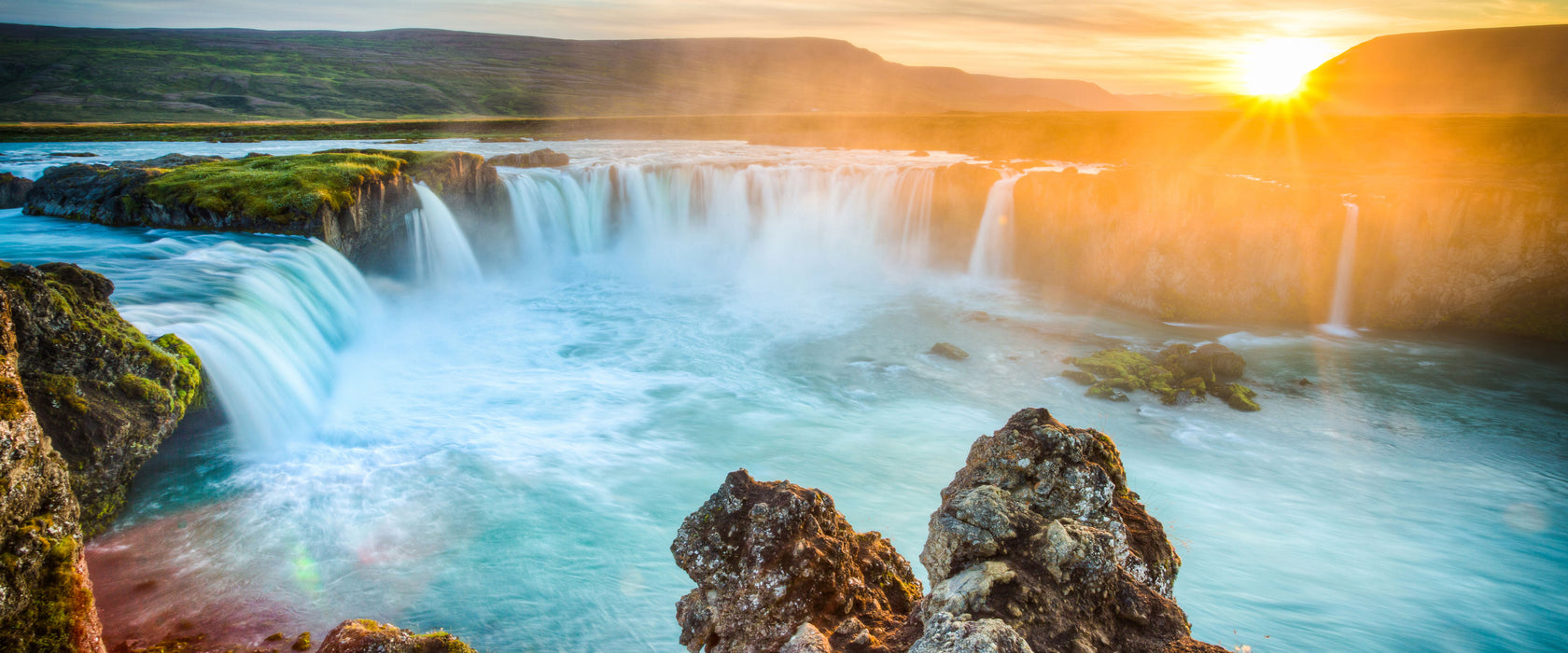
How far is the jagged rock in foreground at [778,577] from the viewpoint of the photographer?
14.8 ft

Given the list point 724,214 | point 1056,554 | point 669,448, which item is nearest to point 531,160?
point 724,214

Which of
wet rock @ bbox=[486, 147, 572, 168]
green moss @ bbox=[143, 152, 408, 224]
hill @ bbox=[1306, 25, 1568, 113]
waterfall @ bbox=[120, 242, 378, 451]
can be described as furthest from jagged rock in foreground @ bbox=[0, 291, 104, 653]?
hill @ bbox=[1306, 25, 1568, 113]

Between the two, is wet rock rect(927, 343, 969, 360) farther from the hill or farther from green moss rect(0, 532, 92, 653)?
the hill

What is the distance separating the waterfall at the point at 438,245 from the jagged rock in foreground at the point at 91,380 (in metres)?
15.0

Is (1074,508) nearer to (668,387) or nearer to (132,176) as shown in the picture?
(668,387)

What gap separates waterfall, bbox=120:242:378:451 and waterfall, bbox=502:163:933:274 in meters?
11.5

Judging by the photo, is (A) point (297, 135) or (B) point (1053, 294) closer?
(B) point (1053, 294)

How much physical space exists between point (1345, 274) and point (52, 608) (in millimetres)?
28335

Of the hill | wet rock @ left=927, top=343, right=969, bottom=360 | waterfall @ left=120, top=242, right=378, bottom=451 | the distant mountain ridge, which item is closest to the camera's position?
waterfall @ left=120, top=242, right=378, bottom=451

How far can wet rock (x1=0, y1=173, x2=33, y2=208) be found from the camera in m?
20.3

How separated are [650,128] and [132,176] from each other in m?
46.5

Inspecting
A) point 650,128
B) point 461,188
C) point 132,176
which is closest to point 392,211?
point 461,188

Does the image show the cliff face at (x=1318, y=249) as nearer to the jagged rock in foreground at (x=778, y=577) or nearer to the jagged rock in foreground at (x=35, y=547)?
the jagged rock in foreground at (x=778, y=577)

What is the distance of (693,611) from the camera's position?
4887 millimetres
